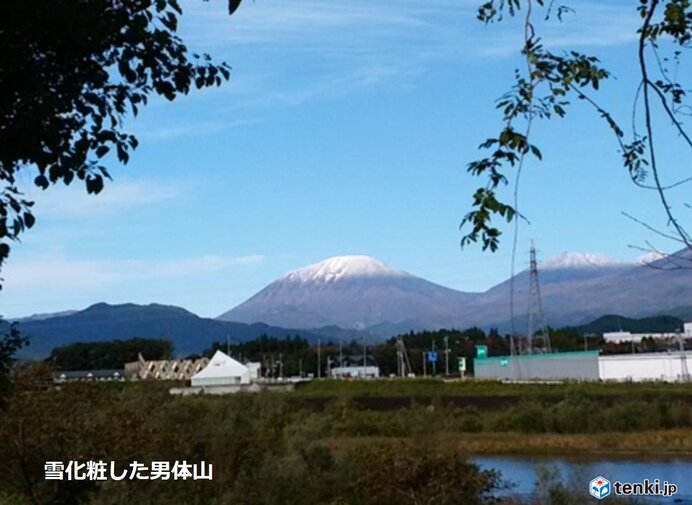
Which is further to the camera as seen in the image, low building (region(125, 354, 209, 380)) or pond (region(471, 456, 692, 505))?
low building (region(125, 354, 209, 380))

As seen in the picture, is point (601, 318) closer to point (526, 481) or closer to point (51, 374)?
point (526, 481)

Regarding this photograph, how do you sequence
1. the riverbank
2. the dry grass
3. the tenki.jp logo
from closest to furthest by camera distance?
1. the tenki.jp logo
2. the riverbank
3. the dry grass

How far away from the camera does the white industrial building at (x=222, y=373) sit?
60.5 metres

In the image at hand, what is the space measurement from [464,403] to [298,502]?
30289 mm

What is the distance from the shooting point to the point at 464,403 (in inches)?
1762

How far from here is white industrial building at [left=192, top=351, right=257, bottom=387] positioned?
2381 inches

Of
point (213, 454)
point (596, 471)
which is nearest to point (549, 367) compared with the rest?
point (596, 471)

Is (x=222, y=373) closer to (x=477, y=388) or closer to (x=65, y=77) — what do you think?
(x=477, y=388)

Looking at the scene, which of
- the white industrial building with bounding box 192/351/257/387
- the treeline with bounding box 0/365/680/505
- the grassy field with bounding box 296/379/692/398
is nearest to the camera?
the treeline with bounding box 0/365/680/505

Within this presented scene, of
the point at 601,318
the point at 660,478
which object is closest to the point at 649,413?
the point at 660,478

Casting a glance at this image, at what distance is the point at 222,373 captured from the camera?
62.8 meters

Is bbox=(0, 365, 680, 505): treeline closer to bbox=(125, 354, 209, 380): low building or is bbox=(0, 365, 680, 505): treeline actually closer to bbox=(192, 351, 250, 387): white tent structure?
bbox=(125, 354, 209, 380): low building

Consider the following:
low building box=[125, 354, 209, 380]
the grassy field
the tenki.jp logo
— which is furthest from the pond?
low building box=[125, 354, 209, 380]

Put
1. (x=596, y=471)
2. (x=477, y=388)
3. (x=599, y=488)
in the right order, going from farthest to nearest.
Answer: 1. (x=477, y=388)
2. (x=596, y=471)
3. (x=599, y=488)
